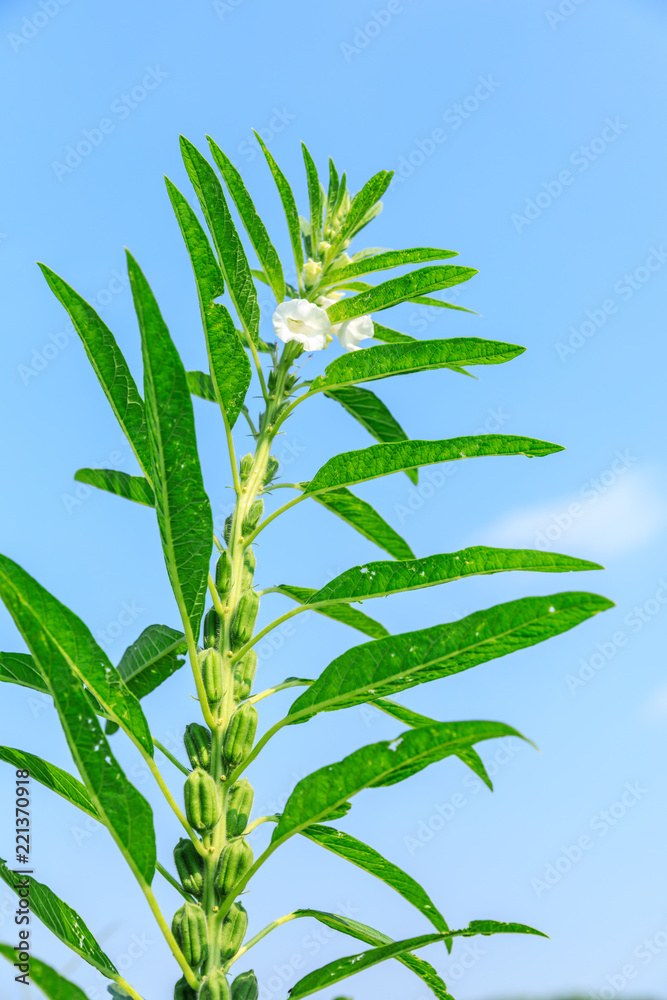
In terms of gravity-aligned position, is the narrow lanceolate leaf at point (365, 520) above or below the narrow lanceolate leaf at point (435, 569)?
above

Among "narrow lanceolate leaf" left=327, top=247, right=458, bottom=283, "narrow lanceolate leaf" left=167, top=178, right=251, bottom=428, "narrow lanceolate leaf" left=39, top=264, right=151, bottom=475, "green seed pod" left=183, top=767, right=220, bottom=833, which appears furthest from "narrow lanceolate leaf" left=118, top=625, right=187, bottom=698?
"narrow lanceolate leaf" left=327, top=247, right=458, bottom=283

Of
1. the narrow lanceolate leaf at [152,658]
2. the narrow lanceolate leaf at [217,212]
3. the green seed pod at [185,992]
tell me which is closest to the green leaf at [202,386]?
the narrow lanceolate leaf at [217,212]

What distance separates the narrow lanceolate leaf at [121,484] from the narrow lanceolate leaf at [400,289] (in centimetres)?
69

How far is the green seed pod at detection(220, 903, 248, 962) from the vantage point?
1331 mm

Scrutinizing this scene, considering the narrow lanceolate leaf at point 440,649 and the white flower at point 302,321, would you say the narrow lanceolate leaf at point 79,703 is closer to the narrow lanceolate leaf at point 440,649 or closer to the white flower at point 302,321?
the narrow lanceolate leaf at point 440,649

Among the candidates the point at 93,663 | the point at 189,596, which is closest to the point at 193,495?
the point at 189,596

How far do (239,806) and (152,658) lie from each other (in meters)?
0.46

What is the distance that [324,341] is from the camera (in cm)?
190

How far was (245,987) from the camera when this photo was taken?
1.30m

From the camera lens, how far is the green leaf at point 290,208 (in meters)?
2.06

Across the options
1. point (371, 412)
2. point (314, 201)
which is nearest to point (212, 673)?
point (371, 412)

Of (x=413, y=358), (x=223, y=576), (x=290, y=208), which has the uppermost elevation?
(x=290, y=208)

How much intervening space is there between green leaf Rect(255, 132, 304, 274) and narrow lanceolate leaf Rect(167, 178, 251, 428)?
0.56 metres

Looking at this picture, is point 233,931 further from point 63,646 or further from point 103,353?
point 103,353
